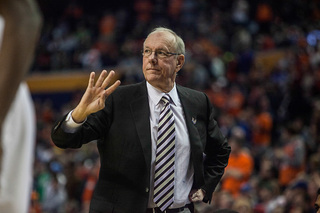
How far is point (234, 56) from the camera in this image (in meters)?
16.0

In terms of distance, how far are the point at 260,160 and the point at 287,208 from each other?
10.2ft

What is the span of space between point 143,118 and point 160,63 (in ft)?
1.30

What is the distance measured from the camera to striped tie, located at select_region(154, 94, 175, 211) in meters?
3.62

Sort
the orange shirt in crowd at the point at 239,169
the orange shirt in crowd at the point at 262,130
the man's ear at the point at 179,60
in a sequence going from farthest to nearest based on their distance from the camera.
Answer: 1. the orange shirt in crowd at the point at 262,130
2. the orange shirt in crowd at the point at 239,169
3. the man's ear at the point at 179,60

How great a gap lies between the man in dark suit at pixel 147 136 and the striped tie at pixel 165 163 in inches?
0.7

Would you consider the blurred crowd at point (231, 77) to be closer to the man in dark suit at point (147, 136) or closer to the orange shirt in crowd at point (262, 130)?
the orange shirt in crowd at point (262, 130)

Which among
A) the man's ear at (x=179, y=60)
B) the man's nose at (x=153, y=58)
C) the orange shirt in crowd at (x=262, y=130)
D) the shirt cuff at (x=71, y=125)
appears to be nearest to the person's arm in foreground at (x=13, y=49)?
the shirt cuff at (x=71, y=125)

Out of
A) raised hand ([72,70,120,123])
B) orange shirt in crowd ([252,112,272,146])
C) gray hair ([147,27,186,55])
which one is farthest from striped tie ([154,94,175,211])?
orange shirt in crowd ([252,112,272,146])

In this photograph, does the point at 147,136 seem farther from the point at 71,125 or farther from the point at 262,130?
the point at 262,130

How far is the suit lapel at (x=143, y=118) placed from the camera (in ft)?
11.8

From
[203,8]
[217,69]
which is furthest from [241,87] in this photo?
[203,8]

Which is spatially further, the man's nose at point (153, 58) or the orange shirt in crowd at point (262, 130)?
the orange shirt in crowd at point (262, 130)

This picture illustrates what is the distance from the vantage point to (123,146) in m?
3.61

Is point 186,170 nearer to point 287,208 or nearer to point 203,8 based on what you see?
point 287,208
